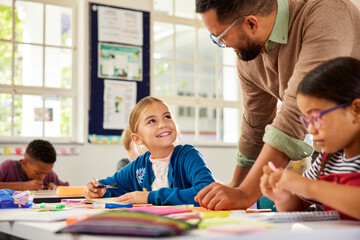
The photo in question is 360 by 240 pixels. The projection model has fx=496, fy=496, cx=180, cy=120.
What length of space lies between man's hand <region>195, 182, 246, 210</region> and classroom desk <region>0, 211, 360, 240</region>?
36cm

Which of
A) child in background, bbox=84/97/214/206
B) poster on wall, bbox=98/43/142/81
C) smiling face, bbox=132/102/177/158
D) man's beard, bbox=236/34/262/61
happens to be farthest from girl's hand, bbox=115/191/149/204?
poster on wall, bbox=98/43/142/81

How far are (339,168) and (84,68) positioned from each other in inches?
172

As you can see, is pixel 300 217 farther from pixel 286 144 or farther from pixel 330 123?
pixel 286 144

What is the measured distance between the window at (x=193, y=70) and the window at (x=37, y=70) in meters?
0.99

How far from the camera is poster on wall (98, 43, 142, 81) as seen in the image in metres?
5.40

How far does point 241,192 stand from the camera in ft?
4.42

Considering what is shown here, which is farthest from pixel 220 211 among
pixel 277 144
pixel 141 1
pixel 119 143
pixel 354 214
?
pixel 141 1

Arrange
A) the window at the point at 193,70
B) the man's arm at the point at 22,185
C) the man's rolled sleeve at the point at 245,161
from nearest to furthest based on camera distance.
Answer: the man's rolled sleeve at the point at 245,161, the man's arm at the point at 22,185, the window at the point at 193,70

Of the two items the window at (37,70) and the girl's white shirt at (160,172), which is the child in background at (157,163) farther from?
the window at (37,70)

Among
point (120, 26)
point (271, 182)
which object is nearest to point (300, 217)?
point (271, 182)

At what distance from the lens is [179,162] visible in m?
2.07

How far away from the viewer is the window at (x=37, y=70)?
5.14m

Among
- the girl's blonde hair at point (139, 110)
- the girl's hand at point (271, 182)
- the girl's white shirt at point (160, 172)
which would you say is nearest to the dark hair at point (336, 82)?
the girl's hand at point (271, 182)

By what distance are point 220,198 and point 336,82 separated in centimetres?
43
